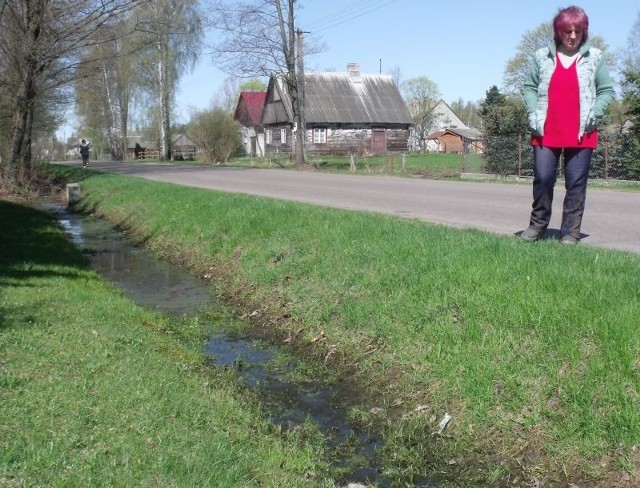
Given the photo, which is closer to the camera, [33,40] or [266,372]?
[266,372]

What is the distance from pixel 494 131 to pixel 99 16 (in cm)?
1704

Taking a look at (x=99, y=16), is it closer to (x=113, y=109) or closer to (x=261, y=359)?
(x=261, y=359)

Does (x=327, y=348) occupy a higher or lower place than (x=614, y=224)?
lower

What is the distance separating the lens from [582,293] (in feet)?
16.0

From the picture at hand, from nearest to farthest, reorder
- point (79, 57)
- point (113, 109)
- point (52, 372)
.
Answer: point (52, 372) → point (79, 57) → point (113, 109)

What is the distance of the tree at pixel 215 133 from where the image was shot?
154 feet

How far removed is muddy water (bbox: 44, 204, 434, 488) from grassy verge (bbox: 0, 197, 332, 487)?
0.20 meters

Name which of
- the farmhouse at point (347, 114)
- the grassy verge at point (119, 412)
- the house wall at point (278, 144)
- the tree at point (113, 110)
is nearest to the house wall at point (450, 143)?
the farmhouse at point (347, 114)

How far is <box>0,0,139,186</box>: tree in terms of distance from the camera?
2216cm

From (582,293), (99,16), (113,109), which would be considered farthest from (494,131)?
(113,109)

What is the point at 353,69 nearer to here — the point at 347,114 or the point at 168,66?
the point at 347,114

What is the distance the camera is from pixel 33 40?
22.3 meters

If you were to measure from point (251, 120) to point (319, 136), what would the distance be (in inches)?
694

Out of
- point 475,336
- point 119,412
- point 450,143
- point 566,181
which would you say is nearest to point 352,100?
point 450,143
